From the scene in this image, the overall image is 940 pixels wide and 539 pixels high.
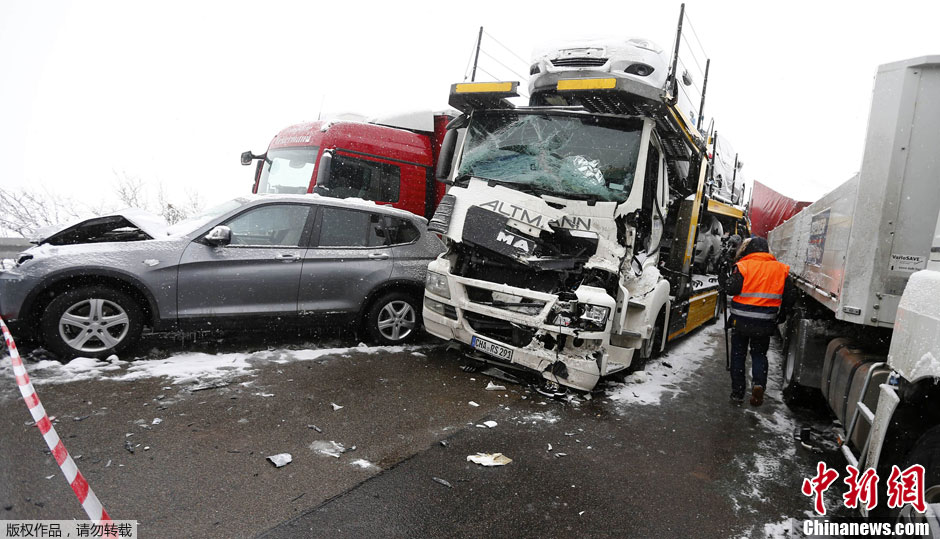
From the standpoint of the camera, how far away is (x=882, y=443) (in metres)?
2.69

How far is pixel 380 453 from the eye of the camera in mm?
3547

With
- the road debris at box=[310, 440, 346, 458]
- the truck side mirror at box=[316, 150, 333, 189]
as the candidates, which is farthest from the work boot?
the truck side mirror at box=[316, 150, 333, 189]

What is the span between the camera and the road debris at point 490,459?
3.53 metres

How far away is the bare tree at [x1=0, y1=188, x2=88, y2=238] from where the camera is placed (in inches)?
450

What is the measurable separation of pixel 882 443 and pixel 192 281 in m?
5.51

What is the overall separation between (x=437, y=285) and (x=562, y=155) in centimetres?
190

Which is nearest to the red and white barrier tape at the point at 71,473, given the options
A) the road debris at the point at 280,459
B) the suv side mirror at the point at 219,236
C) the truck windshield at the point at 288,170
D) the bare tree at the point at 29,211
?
the road debris at the point at 280,459

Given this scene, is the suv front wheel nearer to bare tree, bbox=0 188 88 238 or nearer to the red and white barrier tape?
the red and white barrier tape

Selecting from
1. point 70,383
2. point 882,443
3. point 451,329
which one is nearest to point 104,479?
point 70,383

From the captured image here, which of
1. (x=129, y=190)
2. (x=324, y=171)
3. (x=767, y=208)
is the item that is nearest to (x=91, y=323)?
(x=324, y=171)

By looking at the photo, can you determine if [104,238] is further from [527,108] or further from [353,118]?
[353,118]

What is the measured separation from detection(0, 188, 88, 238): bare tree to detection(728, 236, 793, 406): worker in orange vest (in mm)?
12439

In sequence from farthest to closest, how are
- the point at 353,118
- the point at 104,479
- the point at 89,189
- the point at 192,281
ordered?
1. the point at 89,189
2. the point at 353,118
3. the point at 192,281
4. the point at 104,479

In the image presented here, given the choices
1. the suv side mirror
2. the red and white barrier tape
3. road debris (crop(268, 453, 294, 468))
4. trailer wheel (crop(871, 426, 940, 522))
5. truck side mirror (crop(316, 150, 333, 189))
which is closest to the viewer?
the red and white barrier tape
